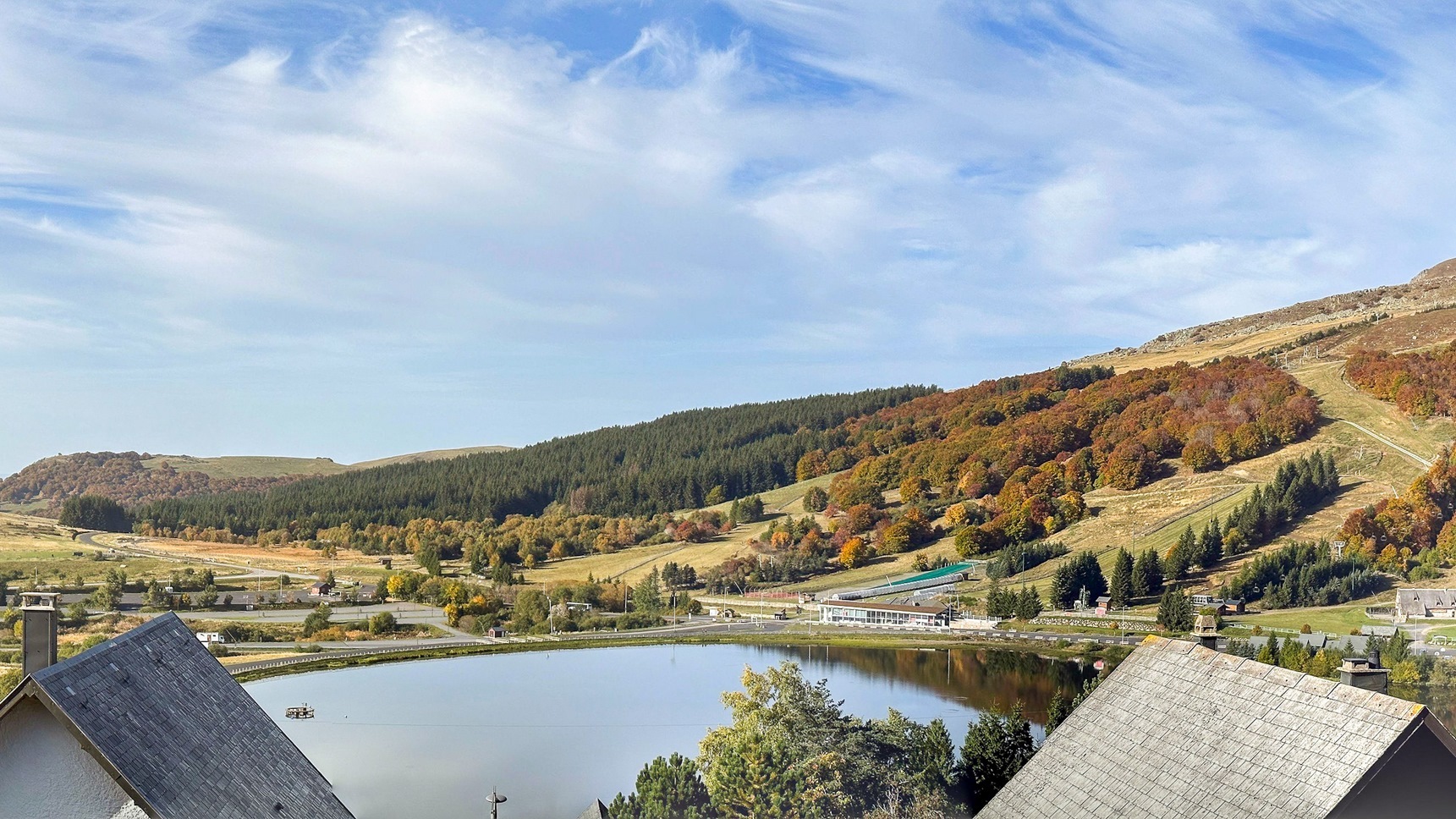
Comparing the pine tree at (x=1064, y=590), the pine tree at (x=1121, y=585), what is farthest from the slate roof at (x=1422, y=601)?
the pine tree at (x=1064, y=590)

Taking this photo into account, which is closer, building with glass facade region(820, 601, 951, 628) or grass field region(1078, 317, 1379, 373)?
building with glass facade region(820, 601, 951, 628)

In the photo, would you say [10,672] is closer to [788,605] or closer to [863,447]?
[788,605]

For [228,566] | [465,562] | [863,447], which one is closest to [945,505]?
[863,447]

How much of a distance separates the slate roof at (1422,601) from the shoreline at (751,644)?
982 inches

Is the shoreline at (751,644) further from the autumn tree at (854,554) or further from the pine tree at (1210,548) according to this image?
the autumn tree at (854,554)

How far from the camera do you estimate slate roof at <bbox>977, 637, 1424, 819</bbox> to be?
11.8m

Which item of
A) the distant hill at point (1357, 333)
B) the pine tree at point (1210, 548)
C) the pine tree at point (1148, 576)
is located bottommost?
the pine tree at point (1148, 576)

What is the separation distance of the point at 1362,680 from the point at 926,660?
237 feet

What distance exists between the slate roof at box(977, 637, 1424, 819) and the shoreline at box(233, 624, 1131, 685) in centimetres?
6541

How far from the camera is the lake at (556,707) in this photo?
1753 inches

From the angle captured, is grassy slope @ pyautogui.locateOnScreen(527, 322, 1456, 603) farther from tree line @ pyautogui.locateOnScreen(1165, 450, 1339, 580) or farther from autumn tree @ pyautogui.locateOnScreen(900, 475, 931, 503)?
autumn tree @ pyautogui.locateOnScreen(900, 475, 931, 503)

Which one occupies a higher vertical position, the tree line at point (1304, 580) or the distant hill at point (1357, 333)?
the distant hill at point (1357, 333)

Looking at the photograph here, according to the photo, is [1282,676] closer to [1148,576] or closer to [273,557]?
[1148,576]

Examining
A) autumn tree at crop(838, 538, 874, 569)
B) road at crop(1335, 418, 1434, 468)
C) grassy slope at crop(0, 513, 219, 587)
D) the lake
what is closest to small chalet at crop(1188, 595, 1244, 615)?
the lake
